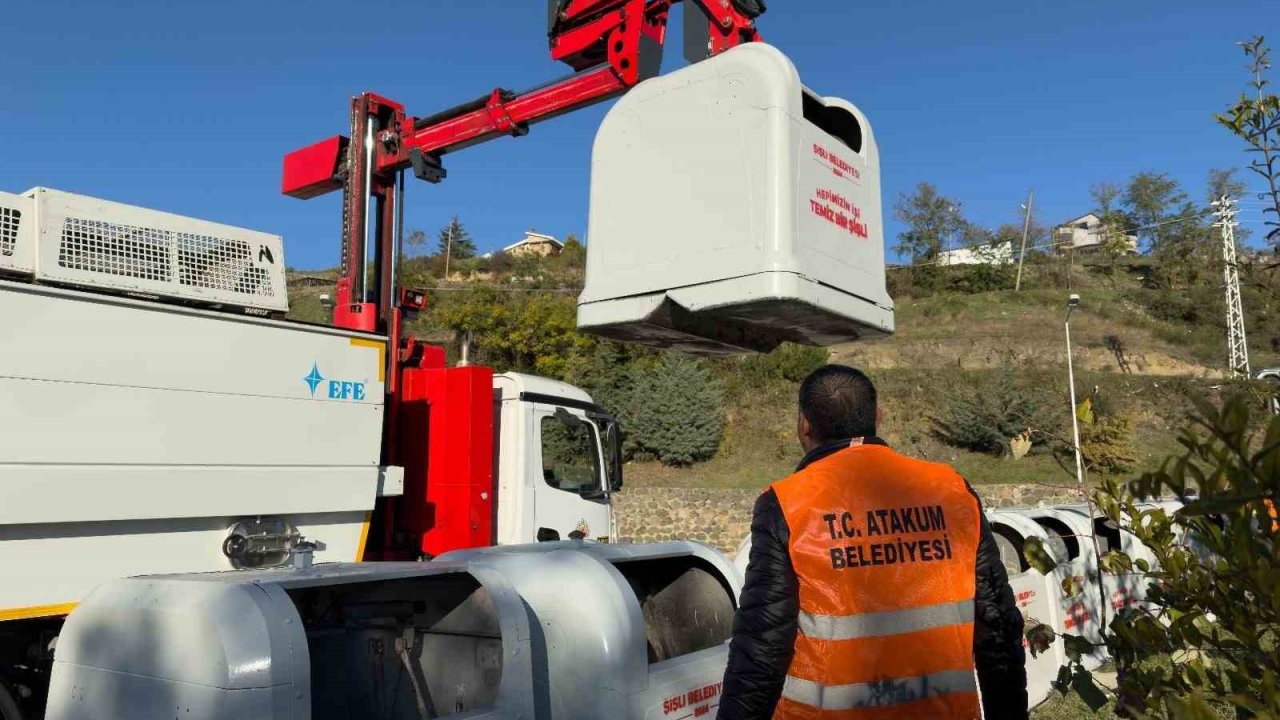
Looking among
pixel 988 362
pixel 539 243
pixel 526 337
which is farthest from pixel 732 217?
pixel 539 243

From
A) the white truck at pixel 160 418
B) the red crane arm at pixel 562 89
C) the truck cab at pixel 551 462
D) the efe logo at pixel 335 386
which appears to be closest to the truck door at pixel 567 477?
the truck cab at pixel 551 462

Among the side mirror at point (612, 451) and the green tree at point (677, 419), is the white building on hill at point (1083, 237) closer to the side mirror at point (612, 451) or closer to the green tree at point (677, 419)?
the green tree at point (677, 419)

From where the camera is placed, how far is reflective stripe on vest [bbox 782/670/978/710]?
7.50ft

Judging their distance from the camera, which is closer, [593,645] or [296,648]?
[296,648]

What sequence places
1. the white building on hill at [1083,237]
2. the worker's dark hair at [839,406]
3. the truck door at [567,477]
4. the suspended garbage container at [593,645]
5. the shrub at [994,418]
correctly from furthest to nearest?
1. the white building on hill at [1083,237]
2. the shrub at [994,418]
3. the truck door at [567,477]
4. the suspended garbage container at [593,645]
5. the worker's dark hair at [839,406]

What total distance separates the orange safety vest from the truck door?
4838 mm

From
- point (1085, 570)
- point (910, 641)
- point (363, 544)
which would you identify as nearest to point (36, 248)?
point (363, 544)

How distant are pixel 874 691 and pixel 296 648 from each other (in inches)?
57.3

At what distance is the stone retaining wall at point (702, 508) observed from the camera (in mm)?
19578

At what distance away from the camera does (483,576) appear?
125 inches

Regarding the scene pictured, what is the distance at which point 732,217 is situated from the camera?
287 cm

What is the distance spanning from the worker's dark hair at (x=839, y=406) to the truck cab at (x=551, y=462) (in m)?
4.44

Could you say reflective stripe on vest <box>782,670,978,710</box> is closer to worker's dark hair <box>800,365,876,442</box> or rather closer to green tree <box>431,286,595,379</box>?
worker's dark hair <box>800,365,876,442</box>

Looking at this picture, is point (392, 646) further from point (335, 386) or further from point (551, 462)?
point (551, 462)
